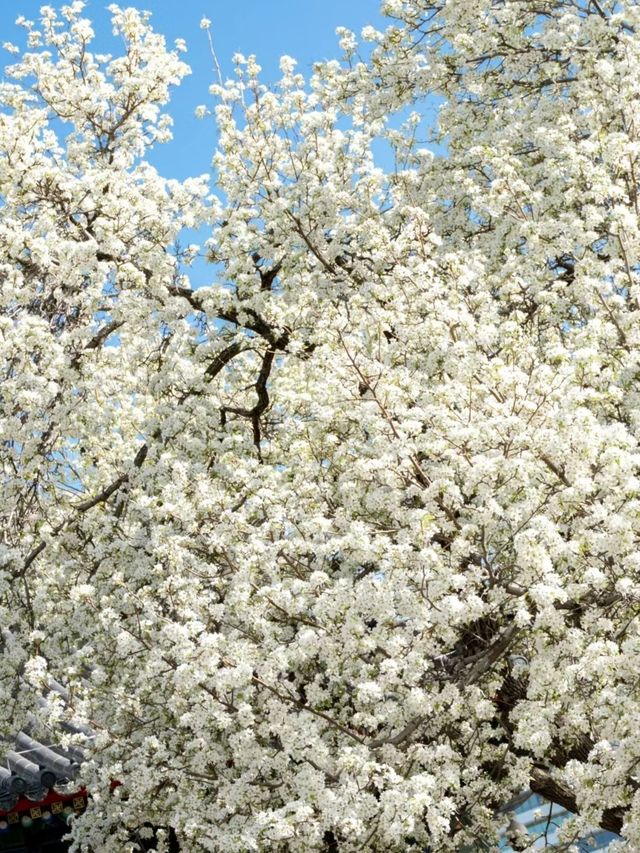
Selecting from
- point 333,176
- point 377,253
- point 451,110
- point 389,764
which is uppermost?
point 451,110

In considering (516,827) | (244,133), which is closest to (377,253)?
(244,133)

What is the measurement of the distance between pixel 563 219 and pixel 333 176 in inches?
122

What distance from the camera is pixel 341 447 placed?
8250mm

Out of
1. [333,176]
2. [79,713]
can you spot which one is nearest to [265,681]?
[79,713]

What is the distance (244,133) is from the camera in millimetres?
10930

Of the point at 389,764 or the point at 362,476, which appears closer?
the point at 389,764

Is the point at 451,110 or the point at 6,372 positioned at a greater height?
the point at 451,110

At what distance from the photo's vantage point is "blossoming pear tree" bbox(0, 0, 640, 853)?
635 centimetres

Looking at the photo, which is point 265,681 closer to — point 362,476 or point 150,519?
point 362,476

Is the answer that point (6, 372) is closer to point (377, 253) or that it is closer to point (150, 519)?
point (150, 519)

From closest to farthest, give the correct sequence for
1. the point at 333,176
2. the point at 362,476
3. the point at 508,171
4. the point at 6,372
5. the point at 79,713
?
1. the point at 362,476
2. the point at 79,713
3. the point at 508,171
4. the point at 6,372
5. the point at 333,176

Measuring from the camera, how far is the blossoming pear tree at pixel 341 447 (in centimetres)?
635

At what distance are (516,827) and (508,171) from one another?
5179mm

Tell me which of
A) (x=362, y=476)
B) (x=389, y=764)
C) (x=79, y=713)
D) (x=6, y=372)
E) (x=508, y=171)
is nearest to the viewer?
(x=389, y=764)
